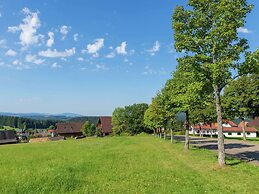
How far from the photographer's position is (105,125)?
396ft

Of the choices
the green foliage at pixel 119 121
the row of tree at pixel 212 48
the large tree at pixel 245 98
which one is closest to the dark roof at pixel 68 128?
the green foliage at pixel 119 121

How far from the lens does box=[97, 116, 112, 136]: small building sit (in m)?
119

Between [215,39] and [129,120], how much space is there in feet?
275

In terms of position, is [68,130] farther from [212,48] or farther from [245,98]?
[212,48]

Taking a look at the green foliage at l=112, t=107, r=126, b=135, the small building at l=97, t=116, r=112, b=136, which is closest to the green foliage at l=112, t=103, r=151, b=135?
the green foliage at l=112, t=107, r=126, b=135

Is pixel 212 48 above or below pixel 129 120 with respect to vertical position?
above

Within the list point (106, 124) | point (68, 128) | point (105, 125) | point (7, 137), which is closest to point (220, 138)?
point (7, 137)

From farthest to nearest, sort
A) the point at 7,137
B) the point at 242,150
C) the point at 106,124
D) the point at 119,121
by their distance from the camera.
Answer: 1. the point at 106,124
2. the point at 119,121
3. the point at 7,137
4. the point at 242,150

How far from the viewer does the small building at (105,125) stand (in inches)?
4675

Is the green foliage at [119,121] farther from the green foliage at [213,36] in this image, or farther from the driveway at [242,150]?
the green foliage at [213,36]

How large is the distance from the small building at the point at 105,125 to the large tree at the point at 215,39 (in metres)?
99.0

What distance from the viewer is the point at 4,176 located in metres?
18.9

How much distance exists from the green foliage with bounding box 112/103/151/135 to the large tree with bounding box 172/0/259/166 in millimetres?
81421

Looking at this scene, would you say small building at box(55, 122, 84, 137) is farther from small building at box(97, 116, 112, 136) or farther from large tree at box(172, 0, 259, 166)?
large tree at box(172, 0, 259, 166)
